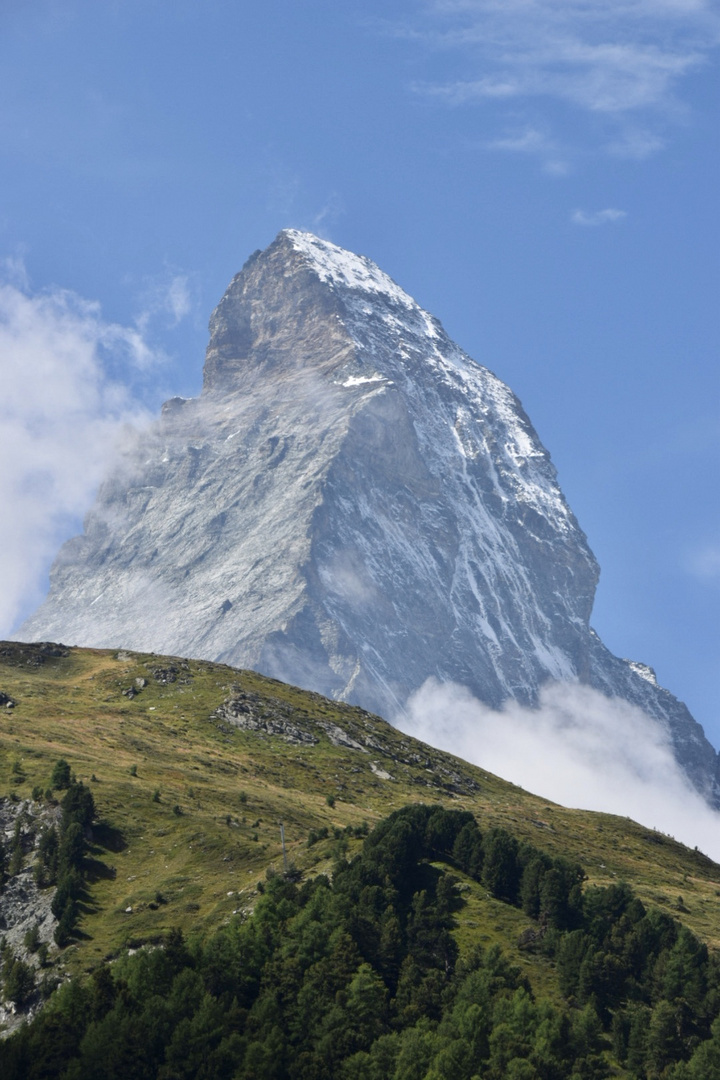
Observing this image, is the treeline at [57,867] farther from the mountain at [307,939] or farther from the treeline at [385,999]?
the treeline at [385,999]

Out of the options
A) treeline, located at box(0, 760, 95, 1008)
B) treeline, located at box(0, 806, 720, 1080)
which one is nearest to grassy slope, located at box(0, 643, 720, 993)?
treeline, located at box(0, 760, 95, 1008)

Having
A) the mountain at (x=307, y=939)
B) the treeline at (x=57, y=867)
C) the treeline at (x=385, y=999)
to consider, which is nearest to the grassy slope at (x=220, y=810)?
the mountain at (x=307, y=939)

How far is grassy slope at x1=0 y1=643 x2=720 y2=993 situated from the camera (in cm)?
11856

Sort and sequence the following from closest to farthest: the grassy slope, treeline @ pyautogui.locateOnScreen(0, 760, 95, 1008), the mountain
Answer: the mountain
treeline @ pyautogui.locateOnScreen(0, 760, 95, 1008)
the grassy slope

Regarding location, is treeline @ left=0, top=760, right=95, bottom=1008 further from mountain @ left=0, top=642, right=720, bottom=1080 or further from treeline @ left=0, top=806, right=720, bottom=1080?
treeline @ left=0, top=806, right=720, bottom=1080

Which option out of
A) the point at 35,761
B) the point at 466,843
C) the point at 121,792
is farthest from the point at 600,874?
the point at 35,761

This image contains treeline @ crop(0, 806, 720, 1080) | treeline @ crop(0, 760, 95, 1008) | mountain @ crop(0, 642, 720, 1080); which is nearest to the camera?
treeline @ crop(0, 806, 720, 1080)

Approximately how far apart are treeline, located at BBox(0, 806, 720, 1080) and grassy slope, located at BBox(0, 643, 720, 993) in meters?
4.42

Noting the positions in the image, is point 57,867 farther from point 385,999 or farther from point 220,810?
point 385,999

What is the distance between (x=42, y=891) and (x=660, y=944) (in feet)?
168

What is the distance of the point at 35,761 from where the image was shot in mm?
147500

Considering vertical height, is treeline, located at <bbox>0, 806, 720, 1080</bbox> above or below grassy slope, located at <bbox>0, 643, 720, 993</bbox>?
below

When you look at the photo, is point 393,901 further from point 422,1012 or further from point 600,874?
point 600,874

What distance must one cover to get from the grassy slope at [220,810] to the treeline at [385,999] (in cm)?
442
